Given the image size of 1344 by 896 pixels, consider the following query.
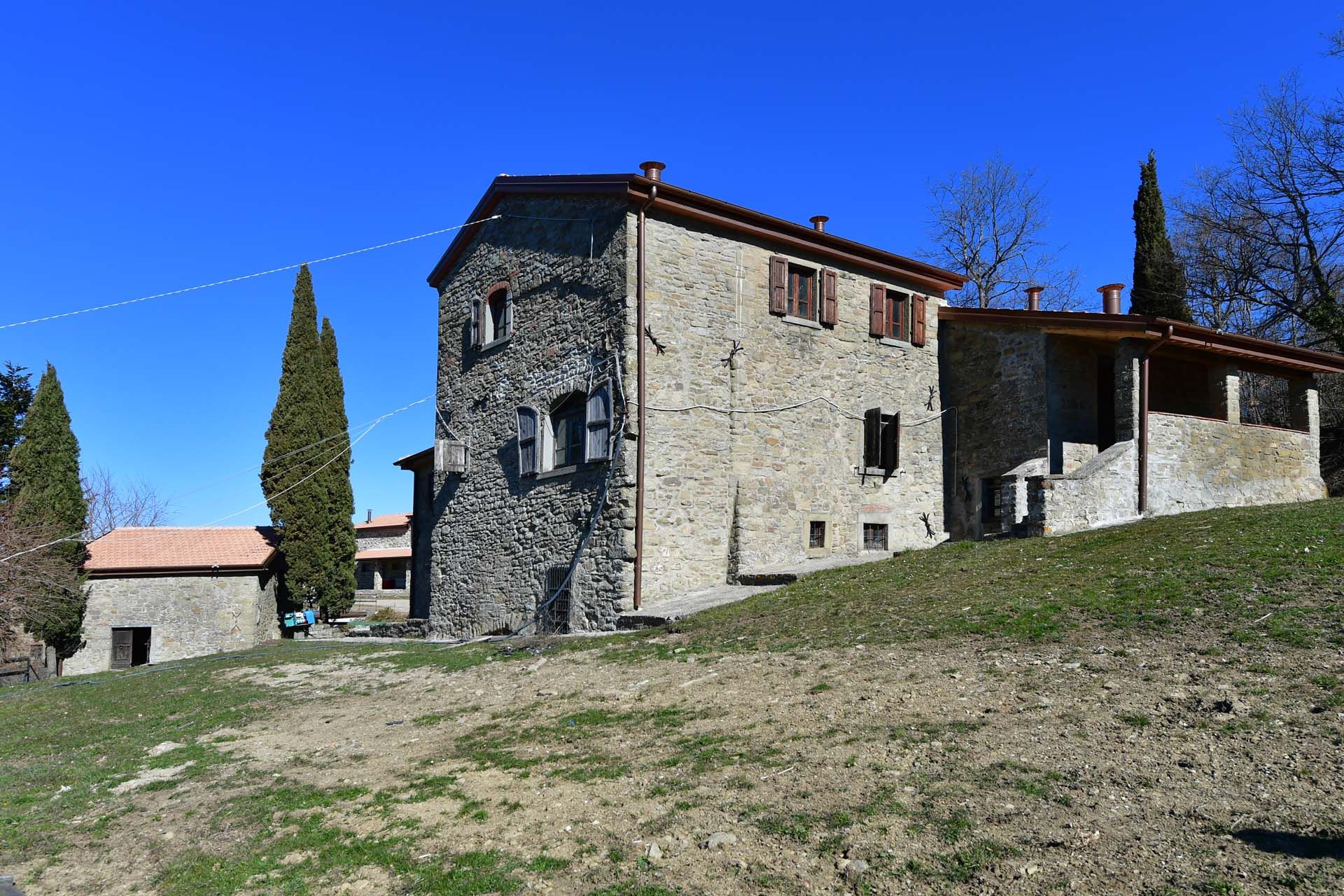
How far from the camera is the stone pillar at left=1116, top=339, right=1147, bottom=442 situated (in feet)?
53.3

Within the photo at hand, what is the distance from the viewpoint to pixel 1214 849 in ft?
15.5

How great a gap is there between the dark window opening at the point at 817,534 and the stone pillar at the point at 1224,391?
8023 mm

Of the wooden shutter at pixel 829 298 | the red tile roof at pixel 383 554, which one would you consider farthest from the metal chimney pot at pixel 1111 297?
the red tile roof at pixel 383 554

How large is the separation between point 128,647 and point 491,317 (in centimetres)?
1484

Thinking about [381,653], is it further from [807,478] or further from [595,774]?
[595,774]

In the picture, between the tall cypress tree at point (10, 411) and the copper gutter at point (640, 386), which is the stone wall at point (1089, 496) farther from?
the tall cypress tree at point (10, 411)

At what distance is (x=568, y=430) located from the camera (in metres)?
17.7

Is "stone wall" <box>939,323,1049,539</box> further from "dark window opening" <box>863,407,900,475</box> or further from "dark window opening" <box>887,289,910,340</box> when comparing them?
"dark window opening" <box>863,407,900,475</box>

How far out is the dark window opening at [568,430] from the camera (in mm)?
17266

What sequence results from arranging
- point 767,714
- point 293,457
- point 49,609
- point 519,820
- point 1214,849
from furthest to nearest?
point 293,457
point 49,609
point 767,714
point 519,820
point 1214,849

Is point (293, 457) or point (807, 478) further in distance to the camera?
point (293, 457)

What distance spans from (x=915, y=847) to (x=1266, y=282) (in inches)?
1158

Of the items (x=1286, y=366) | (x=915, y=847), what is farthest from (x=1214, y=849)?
(x=1286, y=366)

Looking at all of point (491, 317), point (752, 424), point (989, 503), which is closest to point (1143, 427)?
point (989, 503)
